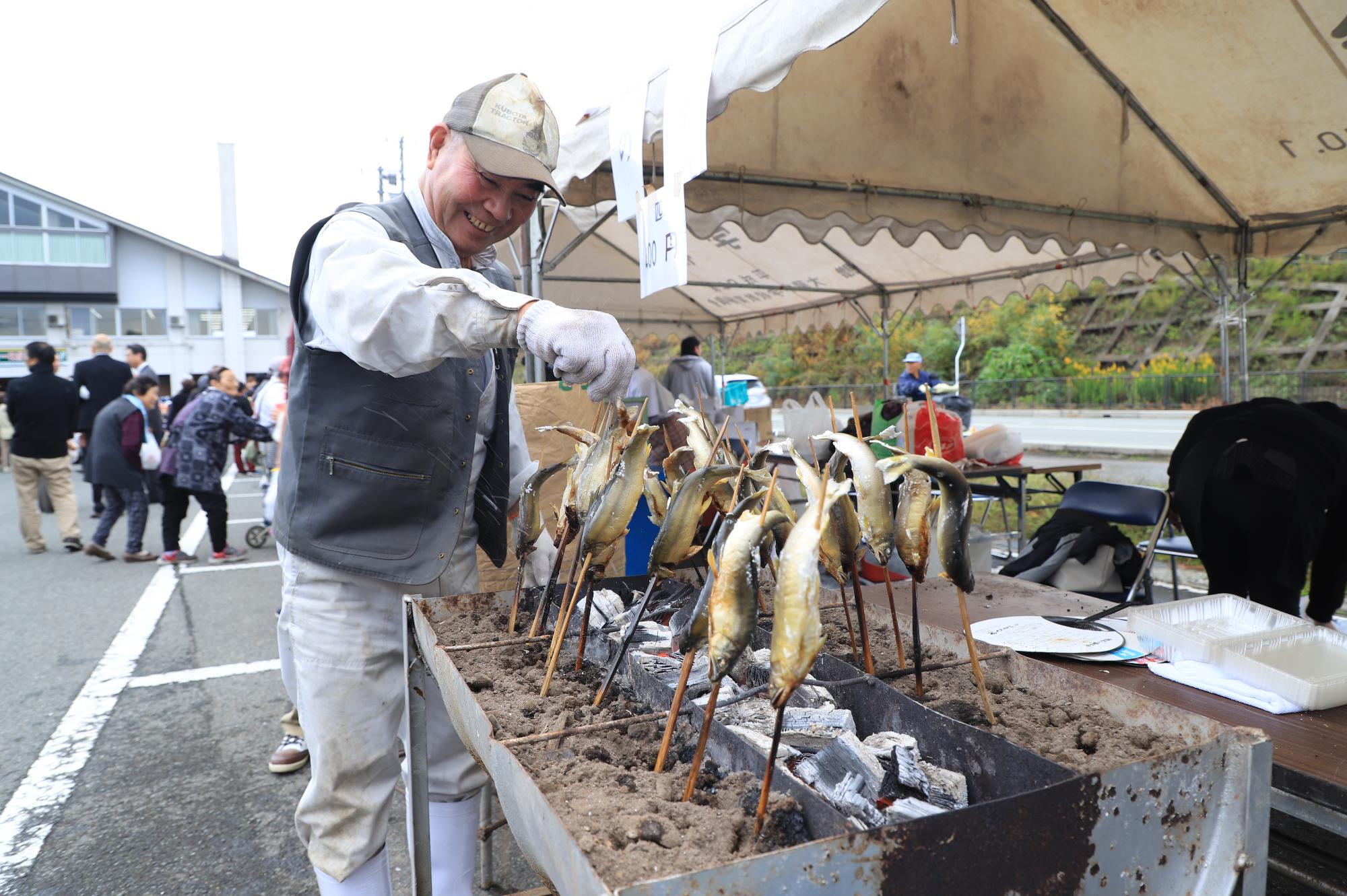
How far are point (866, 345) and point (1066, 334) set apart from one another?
7697 millimetres

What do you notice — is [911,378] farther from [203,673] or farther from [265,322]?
[265,322]

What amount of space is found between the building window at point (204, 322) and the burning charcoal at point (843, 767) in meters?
32.7

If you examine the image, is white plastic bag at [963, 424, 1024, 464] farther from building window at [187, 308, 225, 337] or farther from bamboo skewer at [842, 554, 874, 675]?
building window at [187, 308, 225, 337]

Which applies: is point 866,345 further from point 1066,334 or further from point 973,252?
point 973,252

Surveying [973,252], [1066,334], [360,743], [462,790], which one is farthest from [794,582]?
[1066,334]

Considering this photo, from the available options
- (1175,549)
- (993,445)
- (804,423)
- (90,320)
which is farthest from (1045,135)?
(90,320)

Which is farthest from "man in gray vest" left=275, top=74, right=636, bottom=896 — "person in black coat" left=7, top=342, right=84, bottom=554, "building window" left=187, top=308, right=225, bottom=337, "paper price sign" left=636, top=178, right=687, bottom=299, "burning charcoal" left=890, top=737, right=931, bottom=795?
"building window" left=187, top=308, right=225, bottom=337

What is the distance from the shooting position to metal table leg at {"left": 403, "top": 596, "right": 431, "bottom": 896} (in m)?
1.83

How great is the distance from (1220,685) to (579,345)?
5.06 feet

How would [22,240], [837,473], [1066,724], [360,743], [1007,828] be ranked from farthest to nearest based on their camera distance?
[22,240], [360,743], [837,473], [1066,724], [1007,828]

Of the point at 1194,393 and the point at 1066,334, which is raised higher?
the point at 1066,334

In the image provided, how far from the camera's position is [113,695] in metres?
4.27

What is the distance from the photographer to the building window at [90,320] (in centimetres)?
2802

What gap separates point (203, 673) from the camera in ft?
15.2
